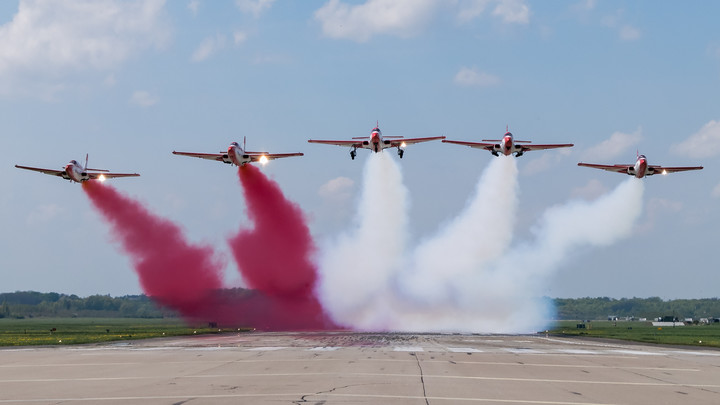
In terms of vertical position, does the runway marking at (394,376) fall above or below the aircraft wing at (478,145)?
below

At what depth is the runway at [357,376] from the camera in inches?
1083

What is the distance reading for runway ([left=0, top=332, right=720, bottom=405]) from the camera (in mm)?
27516

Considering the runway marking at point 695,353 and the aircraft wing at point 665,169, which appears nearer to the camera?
the runway marking at point 695,353

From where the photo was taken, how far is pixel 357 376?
3372 cm

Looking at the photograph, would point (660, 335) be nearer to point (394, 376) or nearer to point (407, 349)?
point (407, 349)

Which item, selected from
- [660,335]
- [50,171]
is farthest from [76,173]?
[660,335]

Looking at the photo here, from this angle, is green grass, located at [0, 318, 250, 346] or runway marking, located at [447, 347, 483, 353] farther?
green grass, located at [0, 318, 250, 346]

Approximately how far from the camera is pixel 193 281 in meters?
102

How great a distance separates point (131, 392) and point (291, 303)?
254 feet

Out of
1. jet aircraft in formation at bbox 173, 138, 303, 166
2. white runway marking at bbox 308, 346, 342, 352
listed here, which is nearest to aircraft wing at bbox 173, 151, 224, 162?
jet aircraft in formation at bbox 173, 138, 303, 166

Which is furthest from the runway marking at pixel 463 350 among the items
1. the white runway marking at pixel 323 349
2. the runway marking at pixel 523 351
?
the white runway marking at pixel 323 349

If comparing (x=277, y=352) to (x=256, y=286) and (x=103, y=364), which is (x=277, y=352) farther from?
(x=256, y=286)

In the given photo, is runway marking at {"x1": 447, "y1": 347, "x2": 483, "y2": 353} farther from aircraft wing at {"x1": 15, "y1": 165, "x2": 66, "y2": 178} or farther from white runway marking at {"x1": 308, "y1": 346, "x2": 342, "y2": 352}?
aircraft wing at {"x1": 15, "y1": 165, "x2": 66, "y2": 178}

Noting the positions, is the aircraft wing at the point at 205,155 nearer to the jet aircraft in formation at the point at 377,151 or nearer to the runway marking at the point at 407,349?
the jet aircraft in formation at the point at 377,151
